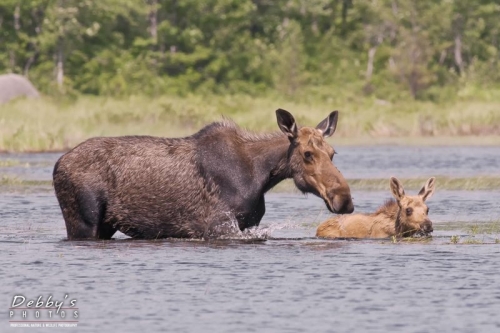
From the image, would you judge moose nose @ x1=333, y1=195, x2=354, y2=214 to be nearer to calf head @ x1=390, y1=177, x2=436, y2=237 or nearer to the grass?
calf head @ x1=390, y1=177, x2=436, y2=237

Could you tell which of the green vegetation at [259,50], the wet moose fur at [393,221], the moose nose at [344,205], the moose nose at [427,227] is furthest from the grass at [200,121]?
the moose nose at [344,205]

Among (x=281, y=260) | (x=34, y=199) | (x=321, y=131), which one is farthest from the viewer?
(x=34, y=199)

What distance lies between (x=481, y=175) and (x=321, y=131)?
41.8ft

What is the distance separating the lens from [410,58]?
58.3 metres

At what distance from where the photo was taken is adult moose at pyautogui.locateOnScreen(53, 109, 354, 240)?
14562mm

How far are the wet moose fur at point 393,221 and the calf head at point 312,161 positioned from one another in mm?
1693

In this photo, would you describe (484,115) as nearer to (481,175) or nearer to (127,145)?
(481,175)

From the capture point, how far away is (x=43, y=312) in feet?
36.1

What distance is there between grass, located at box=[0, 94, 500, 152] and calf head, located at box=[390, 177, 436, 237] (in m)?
19.0

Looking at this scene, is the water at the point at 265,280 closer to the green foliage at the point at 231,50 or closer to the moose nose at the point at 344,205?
the moose nose at the point at 344,205

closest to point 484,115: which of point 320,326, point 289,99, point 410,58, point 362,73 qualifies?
point 289,99

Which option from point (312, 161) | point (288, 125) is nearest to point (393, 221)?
point (312, 161)

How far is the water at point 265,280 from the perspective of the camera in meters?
10.5

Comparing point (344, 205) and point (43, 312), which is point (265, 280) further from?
point (43, 312)
